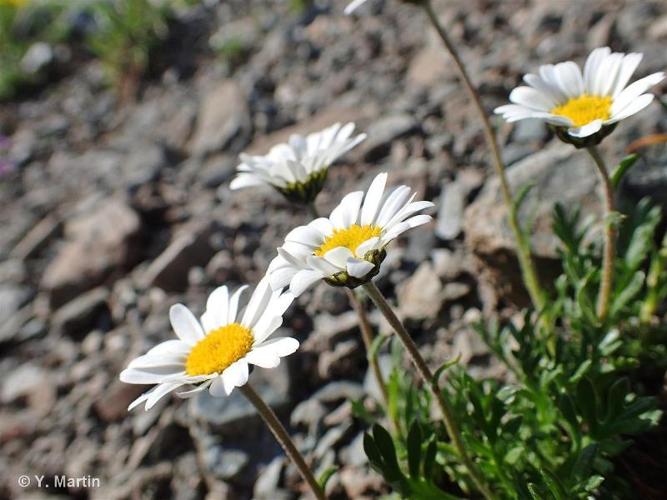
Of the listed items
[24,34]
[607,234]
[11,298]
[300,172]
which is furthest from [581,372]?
[24,34]

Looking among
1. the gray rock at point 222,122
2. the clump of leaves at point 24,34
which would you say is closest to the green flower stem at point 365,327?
the gray rock at point 222,122

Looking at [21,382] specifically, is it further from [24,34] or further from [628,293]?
[24,34]

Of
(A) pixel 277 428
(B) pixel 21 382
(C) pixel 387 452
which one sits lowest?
(B) pixel 21 382

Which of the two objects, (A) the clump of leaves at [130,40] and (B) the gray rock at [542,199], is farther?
(A) the clump of leaves at [130,40]

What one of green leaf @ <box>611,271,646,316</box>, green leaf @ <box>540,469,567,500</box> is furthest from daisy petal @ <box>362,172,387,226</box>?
green leaf @ <box>611,271,646,316</box>

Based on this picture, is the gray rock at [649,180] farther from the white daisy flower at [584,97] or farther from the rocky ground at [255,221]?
the white daisy flower at [584,97]

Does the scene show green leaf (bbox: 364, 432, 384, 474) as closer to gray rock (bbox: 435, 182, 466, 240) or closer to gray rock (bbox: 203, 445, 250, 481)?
gray rock (bbox: 203, 445, 250, 481)

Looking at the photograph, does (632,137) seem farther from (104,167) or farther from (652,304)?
(104,167)
